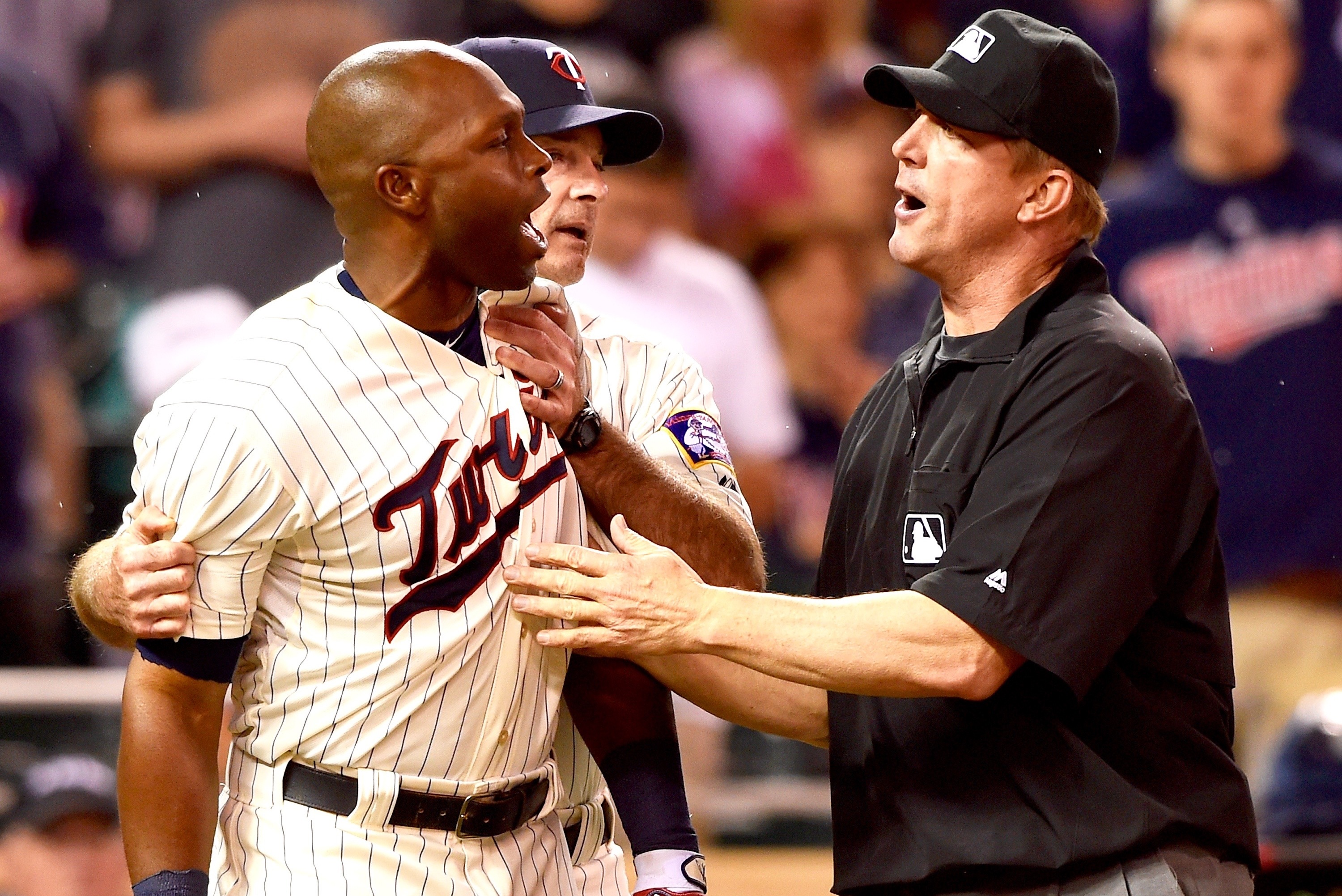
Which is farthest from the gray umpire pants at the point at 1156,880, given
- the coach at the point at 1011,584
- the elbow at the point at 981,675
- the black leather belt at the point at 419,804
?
the black leather belt at the point at 419,804

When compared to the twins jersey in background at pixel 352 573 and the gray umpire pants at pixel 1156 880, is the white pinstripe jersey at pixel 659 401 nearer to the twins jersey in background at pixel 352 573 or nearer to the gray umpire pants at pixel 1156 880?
the twins jersey in background at pixel 352 573

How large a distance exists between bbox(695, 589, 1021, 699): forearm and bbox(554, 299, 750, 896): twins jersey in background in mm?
342

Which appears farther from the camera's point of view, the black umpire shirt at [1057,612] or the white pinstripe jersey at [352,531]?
the black umpire shirt at [1057,612]

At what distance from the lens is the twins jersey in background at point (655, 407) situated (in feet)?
8.73

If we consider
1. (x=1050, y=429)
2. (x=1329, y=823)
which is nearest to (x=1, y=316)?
(x=1050, y=429)

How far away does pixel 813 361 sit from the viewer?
6082 mm

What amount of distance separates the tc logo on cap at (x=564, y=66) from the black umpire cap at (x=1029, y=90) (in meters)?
0.59

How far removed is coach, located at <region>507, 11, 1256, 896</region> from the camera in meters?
2.32

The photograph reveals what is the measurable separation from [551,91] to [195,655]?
1.24m

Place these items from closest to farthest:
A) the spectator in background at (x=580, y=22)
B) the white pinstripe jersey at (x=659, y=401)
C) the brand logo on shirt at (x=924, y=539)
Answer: the brand logo on shirt at (x=924, y=539) → the white pinstripe jersey at (x=659, y=401) → the spectator in background at (x=580, y=22)

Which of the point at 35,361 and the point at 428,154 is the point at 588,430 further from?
the point at 35,361

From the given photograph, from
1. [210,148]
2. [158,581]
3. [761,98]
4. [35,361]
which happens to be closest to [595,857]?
[158,581]

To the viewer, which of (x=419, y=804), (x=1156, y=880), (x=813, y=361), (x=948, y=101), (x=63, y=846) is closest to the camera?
(x=419, y=804)

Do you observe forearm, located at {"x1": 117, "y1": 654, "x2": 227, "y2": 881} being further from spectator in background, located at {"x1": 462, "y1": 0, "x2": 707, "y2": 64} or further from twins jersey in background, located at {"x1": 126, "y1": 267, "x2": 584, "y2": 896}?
spectator in background, located at {"x1": 462, "y1": 0, "x2": 707, "y2": 64}
